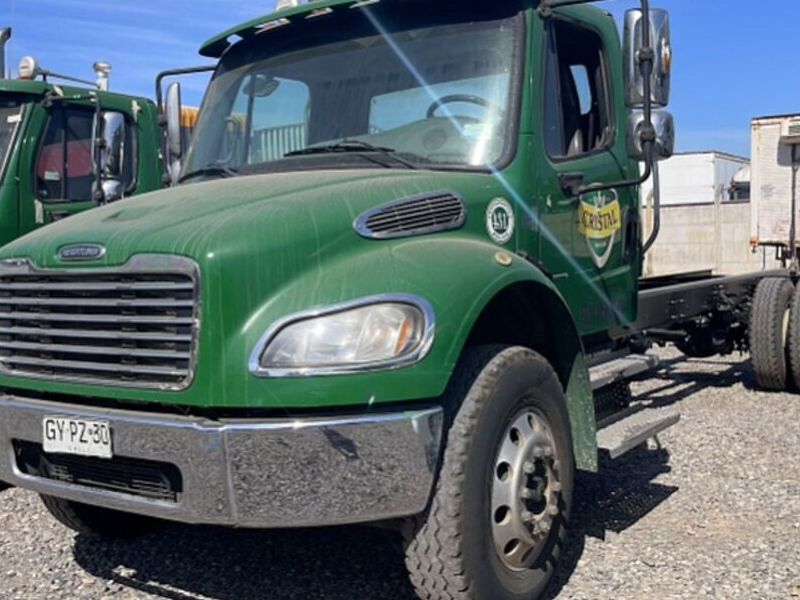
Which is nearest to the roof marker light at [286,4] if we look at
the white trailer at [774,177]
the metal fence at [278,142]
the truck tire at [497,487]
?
the metal fence at [278,142]

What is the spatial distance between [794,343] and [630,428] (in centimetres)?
407

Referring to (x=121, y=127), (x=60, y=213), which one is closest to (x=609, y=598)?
(x=121, y=127)

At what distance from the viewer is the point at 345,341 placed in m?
3.05

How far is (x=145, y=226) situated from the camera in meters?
3.38

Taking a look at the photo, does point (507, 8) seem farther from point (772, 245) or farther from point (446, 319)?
point (772, 245)

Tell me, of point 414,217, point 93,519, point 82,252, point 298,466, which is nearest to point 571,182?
point 414,217

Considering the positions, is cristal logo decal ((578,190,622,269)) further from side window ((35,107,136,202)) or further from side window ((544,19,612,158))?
side window ((35,107,136,202))

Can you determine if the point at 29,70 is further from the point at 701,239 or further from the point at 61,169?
the point at 701,239

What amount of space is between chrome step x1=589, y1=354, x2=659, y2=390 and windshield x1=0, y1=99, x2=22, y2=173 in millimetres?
5177

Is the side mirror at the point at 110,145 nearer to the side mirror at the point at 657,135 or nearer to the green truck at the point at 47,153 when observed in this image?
the green truck at the point at 47,153

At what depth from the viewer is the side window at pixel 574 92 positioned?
14.4ft

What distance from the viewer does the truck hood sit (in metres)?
3.20

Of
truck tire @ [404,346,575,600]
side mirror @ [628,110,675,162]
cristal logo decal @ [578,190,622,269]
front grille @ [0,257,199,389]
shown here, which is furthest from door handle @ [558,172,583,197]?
front grille @ [0,257,199,389]

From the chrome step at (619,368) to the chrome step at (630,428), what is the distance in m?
0.19
